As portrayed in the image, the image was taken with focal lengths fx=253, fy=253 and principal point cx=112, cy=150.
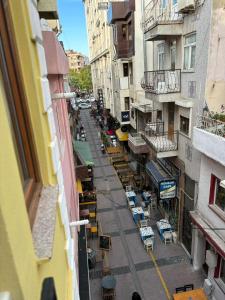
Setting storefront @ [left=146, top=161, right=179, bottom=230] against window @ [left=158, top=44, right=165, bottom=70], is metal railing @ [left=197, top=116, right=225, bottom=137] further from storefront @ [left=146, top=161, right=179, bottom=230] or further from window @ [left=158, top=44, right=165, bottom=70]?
window @ [left=158, top=44, right=165, bottom=70]

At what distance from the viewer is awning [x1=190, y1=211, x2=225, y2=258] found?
30.7 ft

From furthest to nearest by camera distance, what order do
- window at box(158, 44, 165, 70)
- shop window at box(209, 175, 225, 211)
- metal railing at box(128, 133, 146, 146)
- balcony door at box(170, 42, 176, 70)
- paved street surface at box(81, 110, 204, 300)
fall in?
metal railing at box(128, 133, 146, 146), window at box(158, 44, 165, 70), balcony door at box(170, 42, 176, 70), paved street surface at box(81, 110, 204, 300), shop window at box(209, 175, 225, 211)

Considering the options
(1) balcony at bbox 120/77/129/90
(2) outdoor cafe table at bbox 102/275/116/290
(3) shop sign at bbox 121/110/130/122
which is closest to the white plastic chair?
(2) outdoor cafe table at bbox 102/275/116/290

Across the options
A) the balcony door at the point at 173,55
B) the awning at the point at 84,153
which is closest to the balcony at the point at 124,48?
the balcony door at the point at 173,55

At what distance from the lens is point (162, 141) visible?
1408cm

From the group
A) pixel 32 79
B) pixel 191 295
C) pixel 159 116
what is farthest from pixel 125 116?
pixel 32 79

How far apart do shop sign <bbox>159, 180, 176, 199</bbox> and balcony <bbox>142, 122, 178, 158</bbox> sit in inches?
56.4

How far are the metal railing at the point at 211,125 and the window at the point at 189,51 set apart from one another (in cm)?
249

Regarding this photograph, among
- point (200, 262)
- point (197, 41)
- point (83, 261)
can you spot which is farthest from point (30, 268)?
point (200, 262)

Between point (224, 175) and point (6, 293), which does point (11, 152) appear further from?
point (224, 175)

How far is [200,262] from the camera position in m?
12.7

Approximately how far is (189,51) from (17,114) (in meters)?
10.6

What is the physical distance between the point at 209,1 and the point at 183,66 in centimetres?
310

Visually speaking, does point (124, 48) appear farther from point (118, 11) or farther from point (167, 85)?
point (167, 85)
